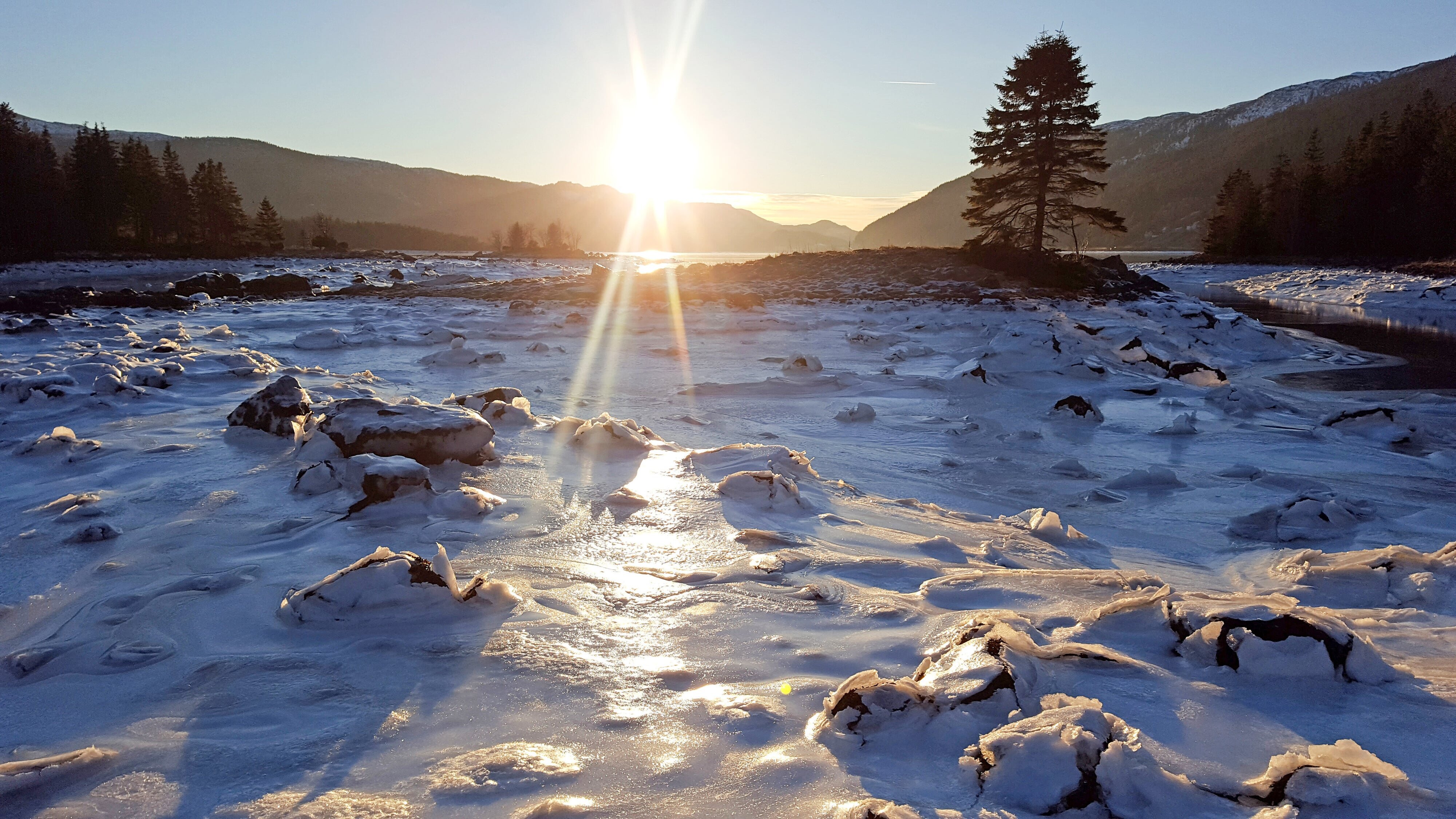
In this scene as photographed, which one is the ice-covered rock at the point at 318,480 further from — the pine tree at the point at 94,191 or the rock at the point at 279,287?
the pine tree at the point at 94,191

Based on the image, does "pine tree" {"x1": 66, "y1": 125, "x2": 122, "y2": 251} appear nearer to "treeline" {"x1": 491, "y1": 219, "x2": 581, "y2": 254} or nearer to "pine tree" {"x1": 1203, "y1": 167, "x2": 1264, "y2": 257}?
"treeline" {"x1": 491, "y1": 219, "x2": 581, "y2": 254}

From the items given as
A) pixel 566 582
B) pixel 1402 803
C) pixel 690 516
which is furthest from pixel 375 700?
pixel 1402 803

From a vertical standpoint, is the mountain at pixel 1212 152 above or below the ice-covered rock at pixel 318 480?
above

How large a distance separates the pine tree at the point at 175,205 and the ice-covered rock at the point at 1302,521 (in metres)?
64.2

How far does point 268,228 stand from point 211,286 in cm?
5213

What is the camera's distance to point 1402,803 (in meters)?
1.38

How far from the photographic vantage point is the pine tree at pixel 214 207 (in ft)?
179

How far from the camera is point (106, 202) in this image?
44812 millimetres

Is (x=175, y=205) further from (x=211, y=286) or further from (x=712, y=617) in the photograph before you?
(x=712, y=617)

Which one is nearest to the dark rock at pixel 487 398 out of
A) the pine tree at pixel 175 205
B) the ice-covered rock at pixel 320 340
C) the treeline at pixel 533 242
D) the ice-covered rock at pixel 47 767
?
the ice-covered rock at pixel 47 767

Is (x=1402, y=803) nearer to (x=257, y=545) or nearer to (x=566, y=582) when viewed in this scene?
(x=566, y=582)

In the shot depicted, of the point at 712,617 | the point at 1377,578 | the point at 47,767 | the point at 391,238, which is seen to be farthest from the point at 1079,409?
the point at 391,238

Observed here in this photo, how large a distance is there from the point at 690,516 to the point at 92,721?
215 cm

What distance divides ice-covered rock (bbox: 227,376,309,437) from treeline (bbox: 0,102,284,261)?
42.1 metres
